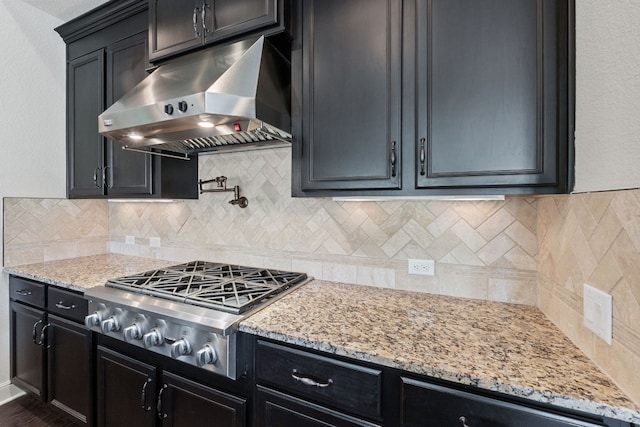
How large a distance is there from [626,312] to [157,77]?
2170mm

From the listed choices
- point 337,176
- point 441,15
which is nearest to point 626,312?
point 337,176

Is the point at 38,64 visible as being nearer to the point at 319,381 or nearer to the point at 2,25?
the point at 2,25

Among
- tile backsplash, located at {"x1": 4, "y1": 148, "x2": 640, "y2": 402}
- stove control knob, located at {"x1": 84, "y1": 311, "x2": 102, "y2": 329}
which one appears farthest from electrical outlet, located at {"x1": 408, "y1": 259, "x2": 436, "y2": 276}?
stove control knob, located at {"x1": 84, "y1": 311, "x2": 102, "y2": 329}

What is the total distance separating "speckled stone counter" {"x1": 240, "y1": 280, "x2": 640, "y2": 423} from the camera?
0.76 meters

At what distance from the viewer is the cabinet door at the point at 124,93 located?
1940mm

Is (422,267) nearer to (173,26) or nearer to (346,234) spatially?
(346,234)

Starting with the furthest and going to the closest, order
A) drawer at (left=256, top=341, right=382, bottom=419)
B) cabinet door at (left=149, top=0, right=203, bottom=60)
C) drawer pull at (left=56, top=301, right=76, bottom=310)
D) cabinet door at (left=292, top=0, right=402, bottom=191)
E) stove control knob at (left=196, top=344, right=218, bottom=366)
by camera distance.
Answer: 1. drawer pull at (left=56, top=301, right=76, bottom=310)
2. cabinet door at (left=149, top=0, right=203, bottom=60)
3. cabinet door at (left=292, top=0, right=402, bottom=191)
4. stove control knob at (left=196, top=344, right=218, bottom=366)
5. drawer at (left=256, top=341, right=382, bottom=419)

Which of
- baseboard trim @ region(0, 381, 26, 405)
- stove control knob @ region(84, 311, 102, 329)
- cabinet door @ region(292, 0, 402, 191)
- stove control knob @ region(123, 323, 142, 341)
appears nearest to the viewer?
cabinet door @ region(292, 0, 402, 191)

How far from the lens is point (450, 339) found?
103cm

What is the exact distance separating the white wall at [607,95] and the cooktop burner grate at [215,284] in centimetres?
130

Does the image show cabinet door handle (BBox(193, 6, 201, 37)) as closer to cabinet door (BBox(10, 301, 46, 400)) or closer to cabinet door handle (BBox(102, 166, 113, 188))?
cabinet door handle (BBox(102, 166, 113, 188))

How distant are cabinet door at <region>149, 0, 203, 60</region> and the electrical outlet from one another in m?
1.65

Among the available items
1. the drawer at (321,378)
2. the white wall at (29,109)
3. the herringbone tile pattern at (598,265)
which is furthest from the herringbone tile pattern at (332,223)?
the drawer at (321,378)

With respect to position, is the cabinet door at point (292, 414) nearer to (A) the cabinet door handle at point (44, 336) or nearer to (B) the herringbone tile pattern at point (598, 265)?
(B) the herringbone tile pattern at point (598, 265)
